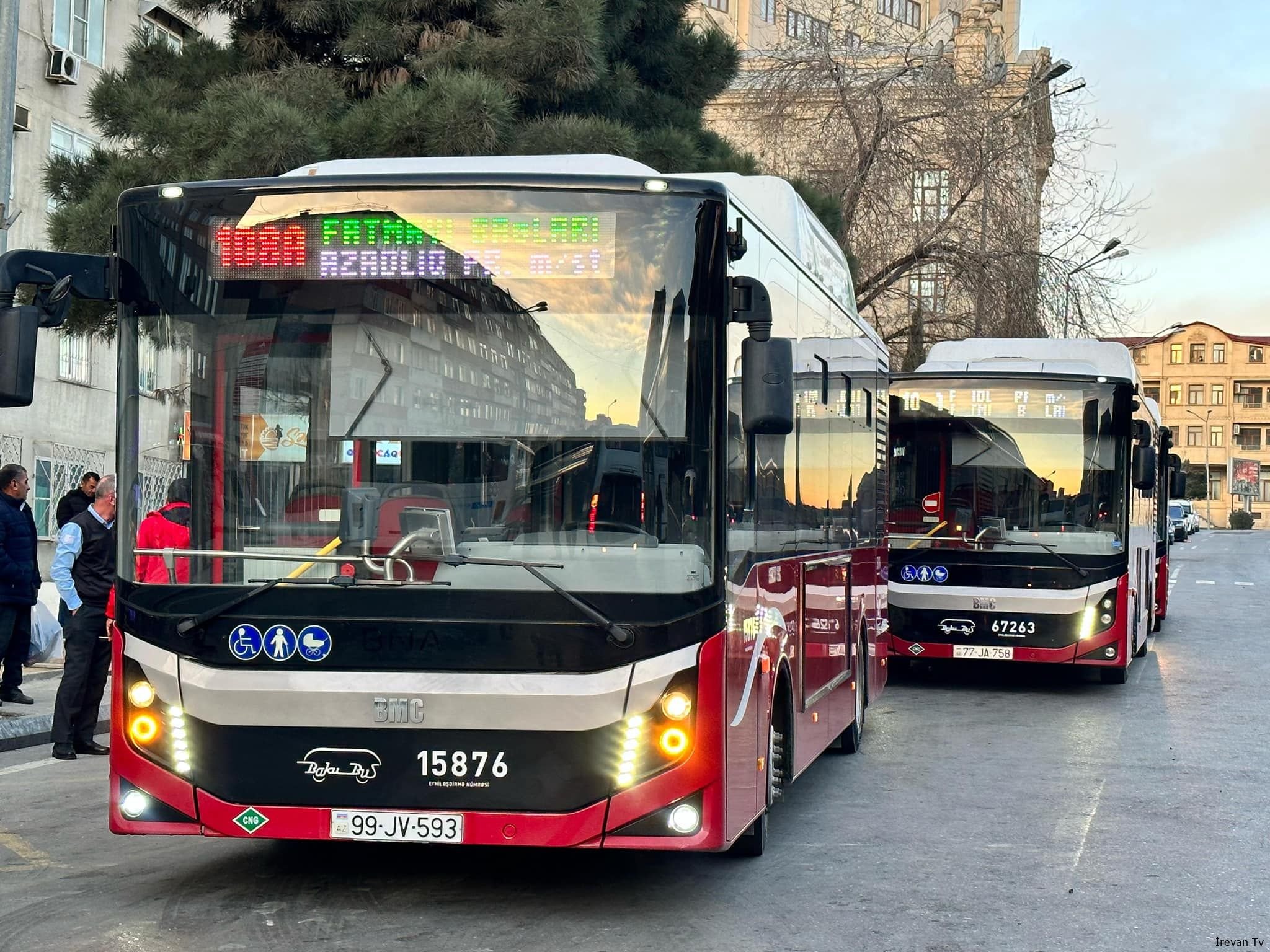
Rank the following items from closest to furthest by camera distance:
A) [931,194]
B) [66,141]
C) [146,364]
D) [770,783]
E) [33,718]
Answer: [146,364] → [770,783] → [33,718] → [931,194] → [66,141]

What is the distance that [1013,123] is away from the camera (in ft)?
81.7

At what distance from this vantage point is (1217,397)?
5423 inches

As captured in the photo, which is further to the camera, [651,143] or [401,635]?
[651,143]

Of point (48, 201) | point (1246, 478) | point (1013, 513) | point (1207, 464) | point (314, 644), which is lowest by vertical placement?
point (314, 644)

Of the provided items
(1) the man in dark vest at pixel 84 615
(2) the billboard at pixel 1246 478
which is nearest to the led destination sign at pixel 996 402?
(1) the man in dark vest at pixel 84 615

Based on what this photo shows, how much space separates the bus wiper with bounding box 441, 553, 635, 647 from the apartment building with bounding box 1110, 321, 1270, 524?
446ft

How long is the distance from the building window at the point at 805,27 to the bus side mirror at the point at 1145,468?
1116 cm

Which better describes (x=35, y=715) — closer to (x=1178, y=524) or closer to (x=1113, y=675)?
(x=1113, y=675)

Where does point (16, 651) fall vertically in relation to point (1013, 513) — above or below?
below

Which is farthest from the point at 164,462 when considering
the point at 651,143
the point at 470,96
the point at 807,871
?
the point at 651,143

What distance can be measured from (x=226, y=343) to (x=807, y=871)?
3.37 m

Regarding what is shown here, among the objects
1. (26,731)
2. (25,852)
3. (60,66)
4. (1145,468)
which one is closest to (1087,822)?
(25,852)

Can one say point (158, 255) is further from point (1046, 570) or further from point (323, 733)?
point (1046, 570)

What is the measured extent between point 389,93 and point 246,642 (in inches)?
417
